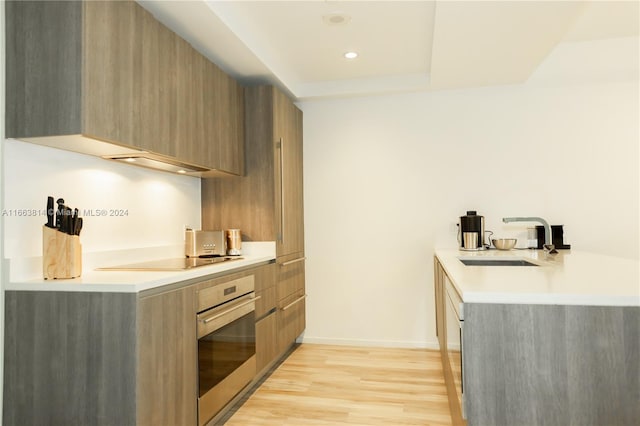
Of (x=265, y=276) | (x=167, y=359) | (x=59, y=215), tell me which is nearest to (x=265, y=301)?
(x=265, y=276)

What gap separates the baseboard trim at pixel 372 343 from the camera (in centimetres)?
391

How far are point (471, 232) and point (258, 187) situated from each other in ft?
5.84

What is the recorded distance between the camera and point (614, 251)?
3.55 metres

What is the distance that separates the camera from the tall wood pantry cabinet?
3398mm

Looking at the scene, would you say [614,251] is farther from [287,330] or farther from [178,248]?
[178,248]

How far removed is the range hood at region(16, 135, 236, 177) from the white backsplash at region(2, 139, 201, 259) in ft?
0.26

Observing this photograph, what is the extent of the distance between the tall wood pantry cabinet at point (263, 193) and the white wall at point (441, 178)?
634 mm

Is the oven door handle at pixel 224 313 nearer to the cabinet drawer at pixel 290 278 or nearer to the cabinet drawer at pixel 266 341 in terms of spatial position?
the cabinet drawer at pixel 266 341

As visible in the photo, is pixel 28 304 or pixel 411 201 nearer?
Result: pixel 28 304

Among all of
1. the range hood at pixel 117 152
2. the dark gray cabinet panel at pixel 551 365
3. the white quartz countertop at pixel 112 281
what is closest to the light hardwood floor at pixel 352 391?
the white quartz countertop at pixel 112 281

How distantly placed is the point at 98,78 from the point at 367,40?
6.42ft

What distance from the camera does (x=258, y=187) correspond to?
3.41 meters

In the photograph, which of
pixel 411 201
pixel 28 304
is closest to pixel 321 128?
pixel 411 201

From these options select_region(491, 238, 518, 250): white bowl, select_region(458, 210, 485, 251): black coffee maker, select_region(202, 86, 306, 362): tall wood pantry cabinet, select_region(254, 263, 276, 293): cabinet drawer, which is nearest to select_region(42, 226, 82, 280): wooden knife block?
select_region(254, 263, 276, 293): cabinet drawer
